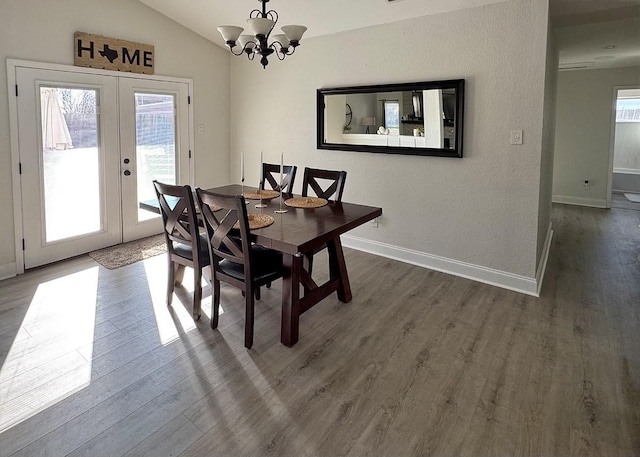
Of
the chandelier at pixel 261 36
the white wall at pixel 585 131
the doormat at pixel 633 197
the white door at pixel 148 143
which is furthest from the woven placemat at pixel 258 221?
the doormat at pixel 633 197

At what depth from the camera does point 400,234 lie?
14.5 ft

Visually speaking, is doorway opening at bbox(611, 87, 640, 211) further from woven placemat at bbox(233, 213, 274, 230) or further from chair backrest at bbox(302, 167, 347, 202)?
woven placemat at bbox(233, 213, 274, 230)

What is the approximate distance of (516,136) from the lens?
11.5ft

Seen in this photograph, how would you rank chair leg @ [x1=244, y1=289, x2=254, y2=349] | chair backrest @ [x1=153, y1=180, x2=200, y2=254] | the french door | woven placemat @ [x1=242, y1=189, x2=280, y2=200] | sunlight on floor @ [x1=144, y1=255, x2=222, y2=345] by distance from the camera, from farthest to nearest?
the french door
woven placemat @ [x1=242, y1=189, x2=280, y2=200]
sunlight on floor @ [x1=144, y1=255, x2=222, y2=345]
chair backrest @ [x1=153, y1=180, x2=200, y2=254]
chair leg @ [x1=244, y1=289, x2=254, y2=349]

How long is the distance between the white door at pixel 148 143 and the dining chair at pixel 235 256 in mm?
2459

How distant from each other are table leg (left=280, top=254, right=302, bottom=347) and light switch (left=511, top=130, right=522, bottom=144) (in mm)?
2128

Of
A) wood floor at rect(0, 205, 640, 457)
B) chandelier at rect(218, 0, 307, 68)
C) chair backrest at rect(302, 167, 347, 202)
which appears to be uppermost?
chandelier at rect(218, 0, 307, 68)

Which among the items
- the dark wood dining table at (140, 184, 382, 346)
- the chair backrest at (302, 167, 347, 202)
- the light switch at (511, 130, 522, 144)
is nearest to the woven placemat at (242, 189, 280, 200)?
the dark wood dining table at (140, 184, 382, 346)

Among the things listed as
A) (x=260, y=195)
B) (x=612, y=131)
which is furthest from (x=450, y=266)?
(x=612, y=131)

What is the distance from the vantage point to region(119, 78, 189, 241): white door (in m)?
4.66

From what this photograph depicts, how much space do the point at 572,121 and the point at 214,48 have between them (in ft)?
19.6

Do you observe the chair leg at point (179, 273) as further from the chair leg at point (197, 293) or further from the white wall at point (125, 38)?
the white wall at point (125, 38)

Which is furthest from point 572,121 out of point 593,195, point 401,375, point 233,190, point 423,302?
point 401,375

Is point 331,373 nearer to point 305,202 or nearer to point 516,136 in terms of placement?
point 305,202
